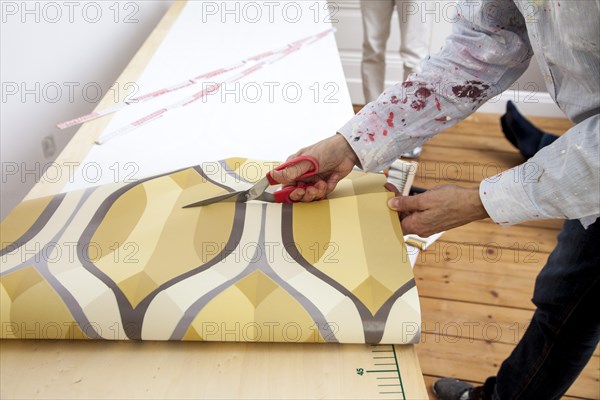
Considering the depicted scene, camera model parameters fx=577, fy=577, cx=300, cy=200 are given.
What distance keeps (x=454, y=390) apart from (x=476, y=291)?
1.46 feet

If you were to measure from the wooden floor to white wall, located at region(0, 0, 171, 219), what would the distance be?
1011mm

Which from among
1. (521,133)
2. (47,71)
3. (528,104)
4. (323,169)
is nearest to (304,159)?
(323,169)

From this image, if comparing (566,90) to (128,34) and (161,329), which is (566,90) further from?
(128,34)

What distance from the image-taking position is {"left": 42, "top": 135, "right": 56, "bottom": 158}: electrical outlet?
59.9 inches

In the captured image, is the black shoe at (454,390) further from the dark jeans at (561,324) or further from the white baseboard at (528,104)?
the white baseboard at (528,104)

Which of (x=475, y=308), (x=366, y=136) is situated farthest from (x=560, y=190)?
(x=475, y=308)

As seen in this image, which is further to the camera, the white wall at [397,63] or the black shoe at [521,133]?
the white wall at [397,63]

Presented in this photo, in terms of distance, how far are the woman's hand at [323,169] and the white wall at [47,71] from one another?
0.54 metres

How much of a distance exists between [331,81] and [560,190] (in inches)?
27.0

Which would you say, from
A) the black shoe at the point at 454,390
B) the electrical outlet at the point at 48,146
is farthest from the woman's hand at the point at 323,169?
the electrical outlet at the point at 48,146

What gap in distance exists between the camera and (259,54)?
4.66ft

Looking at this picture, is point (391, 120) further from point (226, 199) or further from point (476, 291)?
point (476, 291)

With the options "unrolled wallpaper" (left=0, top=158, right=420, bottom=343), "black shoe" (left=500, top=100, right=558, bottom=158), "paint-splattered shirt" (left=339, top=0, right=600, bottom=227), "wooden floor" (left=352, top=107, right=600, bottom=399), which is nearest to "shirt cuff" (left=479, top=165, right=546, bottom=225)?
"paint-splattered shirt" (left=339, top=0, right=600, bottom=227)

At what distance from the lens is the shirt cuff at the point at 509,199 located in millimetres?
669
